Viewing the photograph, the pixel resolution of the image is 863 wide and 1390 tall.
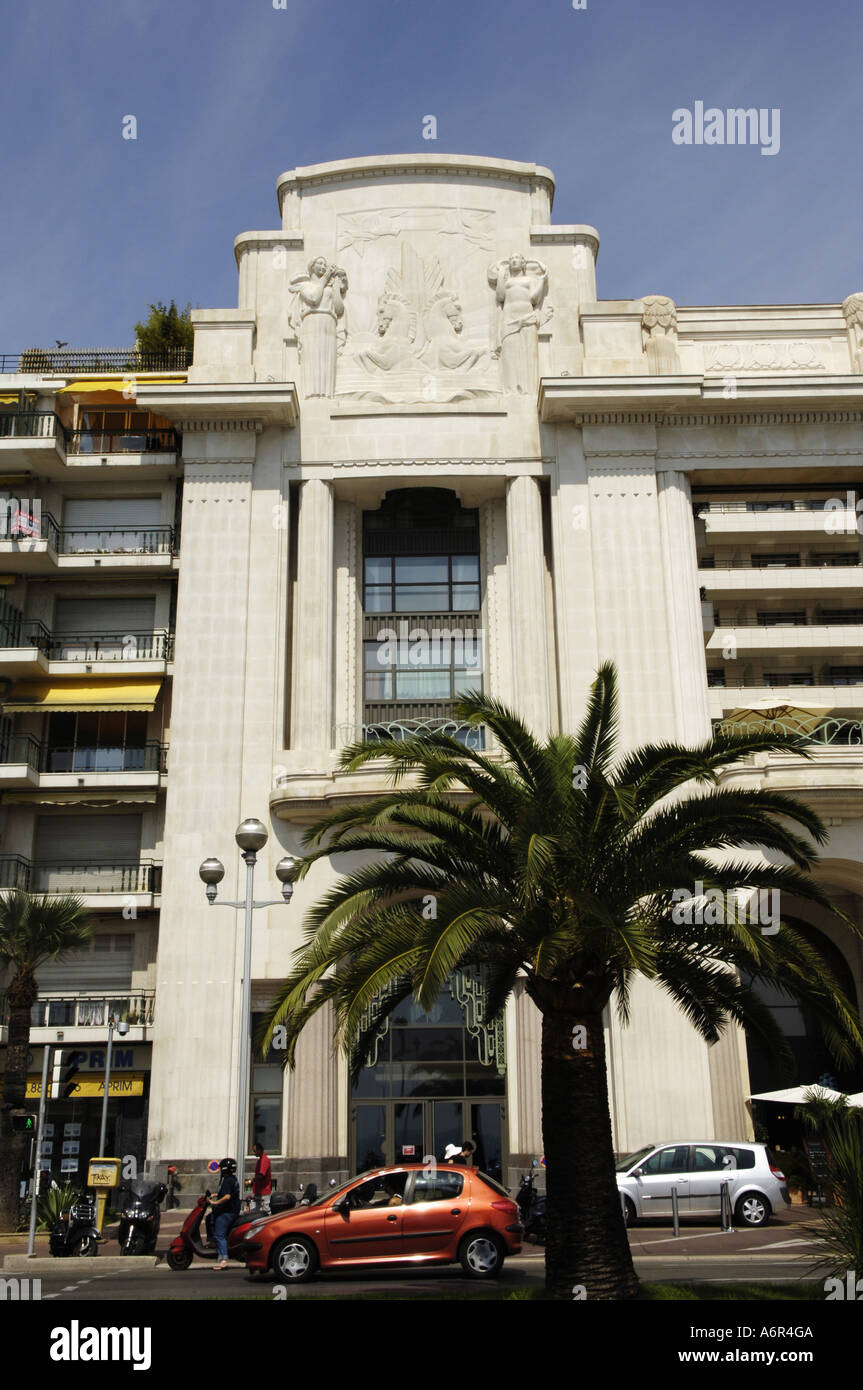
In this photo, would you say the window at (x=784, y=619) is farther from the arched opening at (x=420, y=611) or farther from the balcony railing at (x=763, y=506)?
the arched opening at (x=420, y=611)

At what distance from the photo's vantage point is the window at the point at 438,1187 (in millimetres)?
18109

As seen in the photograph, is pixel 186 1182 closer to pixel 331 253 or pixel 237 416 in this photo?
pixel 237 416

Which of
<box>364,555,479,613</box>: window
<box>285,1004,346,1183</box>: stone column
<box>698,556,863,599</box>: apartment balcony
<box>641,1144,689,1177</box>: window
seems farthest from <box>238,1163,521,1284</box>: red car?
<box>698,556,863,599</box>: apartment balcony

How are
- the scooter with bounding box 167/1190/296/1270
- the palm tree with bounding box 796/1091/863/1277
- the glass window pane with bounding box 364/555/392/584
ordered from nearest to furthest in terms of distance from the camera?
1. the palm tree with bounding box 796/1091/863/1277
2. the scooter with bounding box 167/1190/296/1270
3. the glass window pane with bounding box 364/555/392/584

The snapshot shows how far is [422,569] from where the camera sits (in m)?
35.5

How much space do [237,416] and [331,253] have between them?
5.88 m

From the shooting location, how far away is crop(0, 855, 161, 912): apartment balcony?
33.4m

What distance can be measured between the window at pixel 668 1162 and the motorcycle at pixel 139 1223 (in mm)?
8980

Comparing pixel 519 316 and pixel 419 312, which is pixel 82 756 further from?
pixel 519 316

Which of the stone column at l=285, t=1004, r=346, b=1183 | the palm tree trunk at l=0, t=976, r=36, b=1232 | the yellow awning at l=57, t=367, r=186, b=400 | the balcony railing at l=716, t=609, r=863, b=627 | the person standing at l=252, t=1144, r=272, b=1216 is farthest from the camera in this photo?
the yellow awning at l=57, t=367, r=186, b=400

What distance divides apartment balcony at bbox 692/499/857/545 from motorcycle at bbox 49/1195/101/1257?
22.3m

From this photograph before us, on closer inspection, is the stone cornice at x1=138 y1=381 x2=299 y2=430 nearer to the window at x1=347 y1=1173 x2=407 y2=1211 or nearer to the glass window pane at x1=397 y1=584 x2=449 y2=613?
the glass window pane at x1=397 y1=584 x2=449 y2=613

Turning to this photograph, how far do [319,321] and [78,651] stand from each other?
11131mm

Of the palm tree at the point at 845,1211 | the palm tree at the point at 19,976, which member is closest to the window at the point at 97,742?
the palm tree at the point at 19,976
